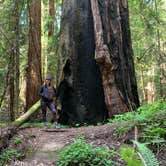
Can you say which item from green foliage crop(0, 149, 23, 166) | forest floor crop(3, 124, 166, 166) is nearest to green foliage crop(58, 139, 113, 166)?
forest floor crop(3, 124, 166, 166)

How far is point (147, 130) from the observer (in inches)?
215

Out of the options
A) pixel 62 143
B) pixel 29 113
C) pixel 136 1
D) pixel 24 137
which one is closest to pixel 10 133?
pixel 24 137

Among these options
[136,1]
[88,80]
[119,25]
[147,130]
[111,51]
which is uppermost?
[136,1]

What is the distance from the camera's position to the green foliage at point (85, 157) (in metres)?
4.82

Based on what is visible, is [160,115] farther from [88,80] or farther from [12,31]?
[12,31]

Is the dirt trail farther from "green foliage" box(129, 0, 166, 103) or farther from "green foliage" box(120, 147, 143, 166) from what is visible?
"green foliage" box(129, 0, 166, 103)

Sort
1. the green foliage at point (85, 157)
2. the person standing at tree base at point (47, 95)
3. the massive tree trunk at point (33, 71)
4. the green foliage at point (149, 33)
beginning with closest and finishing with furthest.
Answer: the green foliage at point (85, 157) → the person standing at tree base at point (47, 95) → the massive tree trunk at point (33, 71) → the green foliage at point (149, 33)

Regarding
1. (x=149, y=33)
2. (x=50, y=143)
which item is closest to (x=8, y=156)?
(x=50, y=143)

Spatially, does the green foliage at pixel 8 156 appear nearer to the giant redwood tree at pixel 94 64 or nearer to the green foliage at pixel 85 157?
the green foliage at pixel 85 157

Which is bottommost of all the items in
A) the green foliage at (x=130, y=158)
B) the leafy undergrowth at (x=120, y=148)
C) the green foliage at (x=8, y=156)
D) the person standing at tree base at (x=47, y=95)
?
the green foliage at (x=8, y=156)

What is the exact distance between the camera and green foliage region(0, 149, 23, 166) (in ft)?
17.9

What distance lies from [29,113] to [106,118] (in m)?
2.31

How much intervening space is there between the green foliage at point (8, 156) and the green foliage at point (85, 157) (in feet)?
2.89

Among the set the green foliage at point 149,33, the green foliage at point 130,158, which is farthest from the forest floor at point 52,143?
the green foliage at point 149,33
